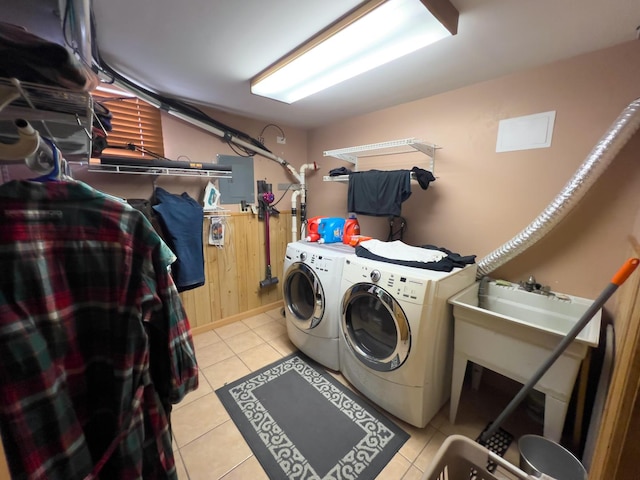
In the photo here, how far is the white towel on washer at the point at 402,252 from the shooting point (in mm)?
1618

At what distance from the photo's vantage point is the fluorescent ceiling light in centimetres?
99

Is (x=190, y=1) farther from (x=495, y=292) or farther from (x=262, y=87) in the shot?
(x=495, y=292)

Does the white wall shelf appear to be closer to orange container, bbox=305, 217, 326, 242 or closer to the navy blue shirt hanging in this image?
orange container, bbox=305, 217, 326, 242

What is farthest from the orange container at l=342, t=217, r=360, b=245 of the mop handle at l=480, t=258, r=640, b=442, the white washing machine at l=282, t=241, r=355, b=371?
the mop handle at l=480, t=258, r=640, b=442

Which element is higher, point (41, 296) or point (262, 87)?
point (262, 87)

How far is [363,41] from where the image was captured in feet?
3.89

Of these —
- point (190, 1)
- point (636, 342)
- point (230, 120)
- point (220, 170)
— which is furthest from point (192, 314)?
point (636, 342)

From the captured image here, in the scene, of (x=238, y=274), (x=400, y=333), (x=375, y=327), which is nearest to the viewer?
(x=400, y=333)

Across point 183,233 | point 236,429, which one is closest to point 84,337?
point 236,429

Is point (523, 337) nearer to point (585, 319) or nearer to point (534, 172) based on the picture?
point (585, 319)

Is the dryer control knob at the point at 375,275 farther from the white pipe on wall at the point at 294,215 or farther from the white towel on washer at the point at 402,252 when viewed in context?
the white pipe on wall at the point at 294,215

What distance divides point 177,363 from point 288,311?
56.5 inches

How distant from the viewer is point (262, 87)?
1713 mm

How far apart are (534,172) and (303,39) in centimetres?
154
